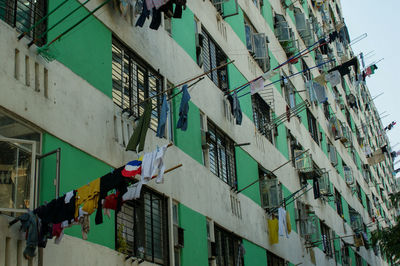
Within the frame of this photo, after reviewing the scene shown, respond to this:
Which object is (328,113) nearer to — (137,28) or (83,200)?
(137,28)

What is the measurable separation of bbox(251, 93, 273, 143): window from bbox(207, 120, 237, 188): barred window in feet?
11.9

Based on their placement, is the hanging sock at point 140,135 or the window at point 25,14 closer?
the window at point 25,14

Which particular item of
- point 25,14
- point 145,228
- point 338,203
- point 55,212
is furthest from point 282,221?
point 338,203

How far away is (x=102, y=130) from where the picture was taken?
1298 centimetres

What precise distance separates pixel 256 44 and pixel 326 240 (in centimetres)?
1108

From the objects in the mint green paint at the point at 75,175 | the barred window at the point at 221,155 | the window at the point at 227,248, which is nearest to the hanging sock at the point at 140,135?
the mint green paint at the point at 75,175

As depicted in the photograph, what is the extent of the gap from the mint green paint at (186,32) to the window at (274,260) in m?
7.50

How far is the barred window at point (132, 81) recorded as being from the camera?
46.8ft

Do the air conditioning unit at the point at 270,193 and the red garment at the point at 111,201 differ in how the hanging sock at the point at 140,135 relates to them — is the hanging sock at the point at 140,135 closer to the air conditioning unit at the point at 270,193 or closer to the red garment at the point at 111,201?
the red garment at the point at 111,201

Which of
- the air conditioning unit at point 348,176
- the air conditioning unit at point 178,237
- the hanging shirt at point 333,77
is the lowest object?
the air conditioning unit at point 178,237

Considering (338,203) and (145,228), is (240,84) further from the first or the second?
(338,203)

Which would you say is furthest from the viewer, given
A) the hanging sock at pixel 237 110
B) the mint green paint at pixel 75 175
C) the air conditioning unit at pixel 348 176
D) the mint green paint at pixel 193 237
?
the air conditioning unit at pixel 348 176

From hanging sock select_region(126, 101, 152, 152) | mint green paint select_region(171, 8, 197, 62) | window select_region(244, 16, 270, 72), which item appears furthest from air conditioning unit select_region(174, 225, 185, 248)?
window select_region(244, 16, 270, 72)

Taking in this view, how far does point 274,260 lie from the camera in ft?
73.4
